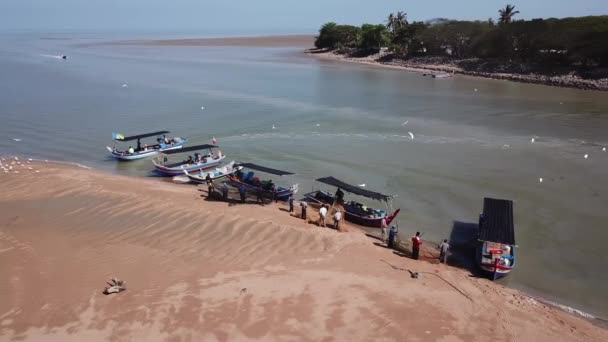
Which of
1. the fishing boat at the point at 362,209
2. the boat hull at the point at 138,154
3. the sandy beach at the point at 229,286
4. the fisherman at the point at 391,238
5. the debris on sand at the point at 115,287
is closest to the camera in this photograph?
the sandy beach at the point at 229,286

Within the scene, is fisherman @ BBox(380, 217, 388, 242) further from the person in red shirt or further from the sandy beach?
the person in red shirt

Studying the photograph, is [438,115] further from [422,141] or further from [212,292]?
[212,292]

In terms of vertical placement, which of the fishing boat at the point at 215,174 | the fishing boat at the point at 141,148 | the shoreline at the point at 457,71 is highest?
the shoreline at the point at 457,71

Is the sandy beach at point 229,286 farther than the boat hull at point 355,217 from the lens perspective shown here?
No

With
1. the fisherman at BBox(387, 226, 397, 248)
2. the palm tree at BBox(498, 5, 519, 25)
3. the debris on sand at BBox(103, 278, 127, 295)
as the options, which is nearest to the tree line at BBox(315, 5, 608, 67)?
the palm tree at BBox(498, 5, 519, 25)

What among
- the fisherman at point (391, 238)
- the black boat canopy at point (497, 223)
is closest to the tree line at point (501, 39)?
the black boat canopy at point (497, 223)

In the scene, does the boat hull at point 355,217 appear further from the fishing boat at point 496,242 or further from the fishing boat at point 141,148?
the fishing boat at point 141,148
